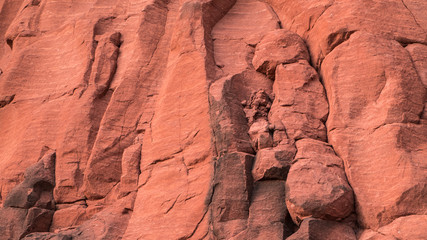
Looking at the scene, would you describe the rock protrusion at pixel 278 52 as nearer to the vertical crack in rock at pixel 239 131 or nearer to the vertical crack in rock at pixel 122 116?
the vertical crack in rock at pixel 239 131

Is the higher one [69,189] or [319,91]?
[319,91]

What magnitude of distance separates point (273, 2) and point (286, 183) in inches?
203

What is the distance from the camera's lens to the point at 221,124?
29.6ft

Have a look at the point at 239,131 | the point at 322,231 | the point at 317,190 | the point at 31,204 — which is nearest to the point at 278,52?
the point at 239,131

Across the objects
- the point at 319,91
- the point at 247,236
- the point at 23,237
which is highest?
the point at 319,91

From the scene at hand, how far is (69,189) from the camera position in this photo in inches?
410

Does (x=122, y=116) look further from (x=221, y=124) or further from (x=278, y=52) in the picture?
(x=278, y=52)

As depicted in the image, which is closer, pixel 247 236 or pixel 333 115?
pixel 247 236

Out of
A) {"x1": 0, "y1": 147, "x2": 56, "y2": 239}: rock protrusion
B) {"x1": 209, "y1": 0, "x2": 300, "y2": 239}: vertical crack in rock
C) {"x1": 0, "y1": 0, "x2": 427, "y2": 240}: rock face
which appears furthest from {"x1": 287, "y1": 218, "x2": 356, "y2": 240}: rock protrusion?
{"x1": 0, "y1": 147, "x2": 56, "y2": 239}: rock protrusion

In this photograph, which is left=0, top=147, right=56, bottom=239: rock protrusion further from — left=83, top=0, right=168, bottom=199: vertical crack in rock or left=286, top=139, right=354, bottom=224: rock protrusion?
left=286, top=139, right=354, bottom=224: rock protrusion

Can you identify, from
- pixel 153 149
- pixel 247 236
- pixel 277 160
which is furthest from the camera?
pixel 153 149

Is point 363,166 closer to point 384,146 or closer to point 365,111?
point 384,146

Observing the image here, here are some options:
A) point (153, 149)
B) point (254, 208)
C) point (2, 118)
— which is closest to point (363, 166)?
point (254, 208)

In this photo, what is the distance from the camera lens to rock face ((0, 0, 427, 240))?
7980mm
